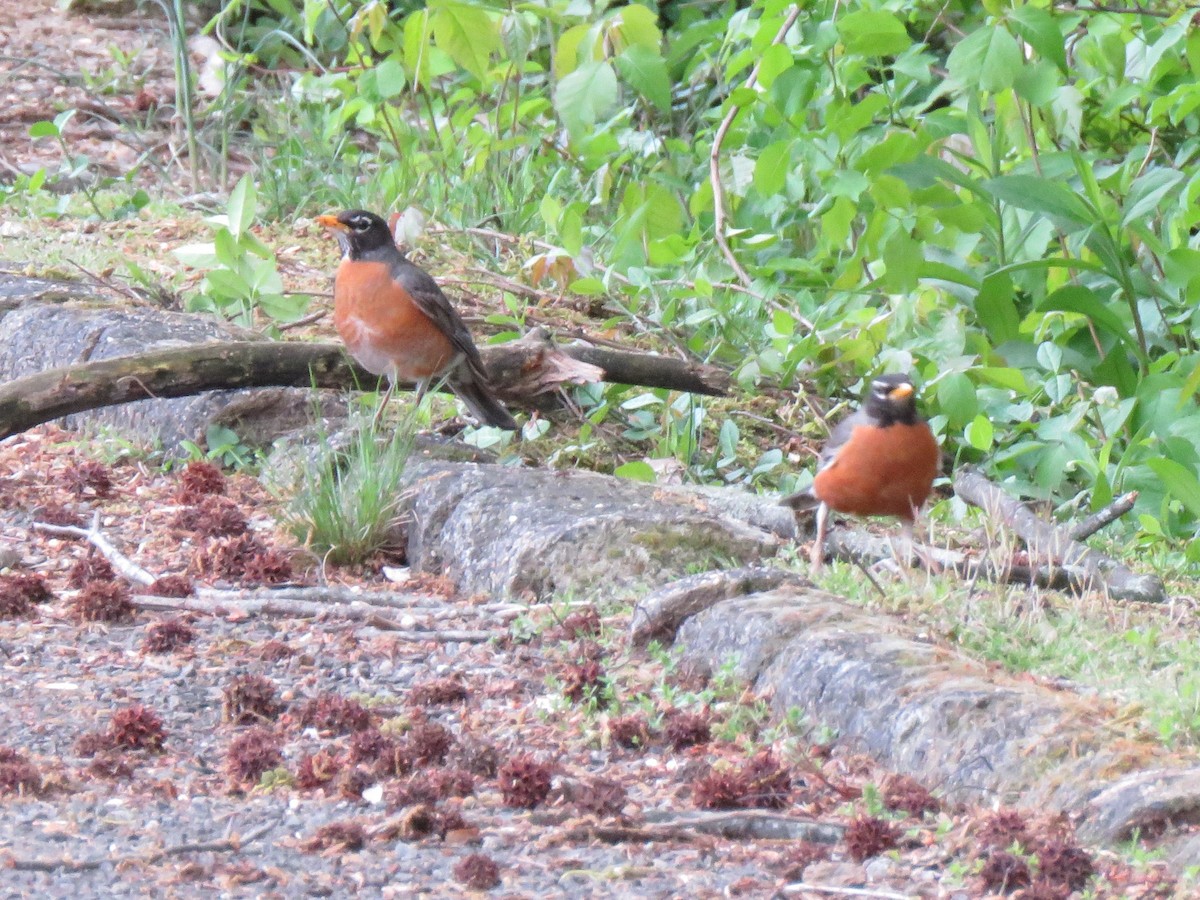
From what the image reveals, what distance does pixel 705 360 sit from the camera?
267 inches

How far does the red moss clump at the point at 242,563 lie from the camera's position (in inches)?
170

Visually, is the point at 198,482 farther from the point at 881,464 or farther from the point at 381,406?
the point at 881,464

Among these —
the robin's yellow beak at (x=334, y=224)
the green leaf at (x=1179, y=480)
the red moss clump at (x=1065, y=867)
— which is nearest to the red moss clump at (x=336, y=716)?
the red moss clump at (x=1065, y=867)

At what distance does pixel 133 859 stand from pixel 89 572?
5.80 ft

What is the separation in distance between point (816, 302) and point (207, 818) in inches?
192

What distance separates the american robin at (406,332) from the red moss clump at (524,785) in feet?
8.59

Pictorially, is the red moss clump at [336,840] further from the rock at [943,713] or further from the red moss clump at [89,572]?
the red moss clump at [89,572]

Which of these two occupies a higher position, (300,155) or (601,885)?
(601,885)

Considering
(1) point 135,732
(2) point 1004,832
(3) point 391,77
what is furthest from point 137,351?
(2) point 1004,832

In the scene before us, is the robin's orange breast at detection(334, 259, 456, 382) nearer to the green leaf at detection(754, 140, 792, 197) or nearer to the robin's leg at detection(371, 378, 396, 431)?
the robin's leg at detection(371, 378, 396, 431)

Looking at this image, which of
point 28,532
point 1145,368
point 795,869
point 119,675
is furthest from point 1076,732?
point 1145,368

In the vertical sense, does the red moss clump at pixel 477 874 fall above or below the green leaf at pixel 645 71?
below

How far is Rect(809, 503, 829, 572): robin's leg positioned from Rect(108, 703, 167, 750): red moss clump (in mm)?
1832

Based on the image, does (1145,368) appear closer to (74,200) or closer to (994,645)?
(994,645)
